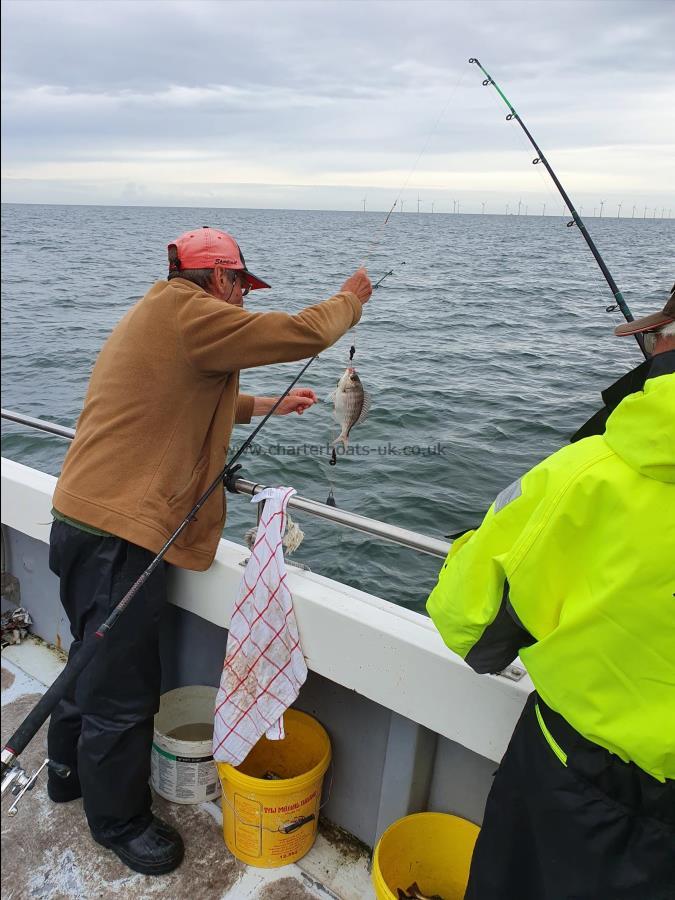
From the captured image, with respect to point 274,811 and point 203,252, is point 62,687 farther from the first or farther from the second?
point 203,252

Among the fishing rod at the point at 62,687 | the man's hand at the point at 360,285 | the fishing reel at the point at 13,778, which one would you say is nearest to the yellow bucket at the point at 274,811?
the fishing rod at the point at 62,687

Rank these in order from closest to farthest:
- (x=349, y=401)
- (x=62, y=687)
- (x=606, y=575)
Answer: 1. (x=606, y=575)
2. (x=62, y=687)
3. (x=349, y=401)

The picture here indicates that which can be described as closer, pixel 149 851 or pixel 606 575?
pixel 606 575

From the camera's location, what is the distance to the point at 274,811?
9.17ft

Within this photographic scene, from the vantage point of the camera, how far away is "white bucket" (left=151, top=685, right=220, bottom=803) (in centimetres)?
309

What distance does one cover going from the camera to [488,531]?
1705 mm

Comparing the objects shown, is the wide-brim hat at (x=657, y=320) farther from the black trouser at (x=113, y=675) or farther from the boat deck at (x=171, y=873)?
the boat deck at (x=171, y=873)

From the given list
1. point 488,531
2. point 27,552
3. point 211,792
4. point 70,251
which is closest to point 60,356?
point 27,552

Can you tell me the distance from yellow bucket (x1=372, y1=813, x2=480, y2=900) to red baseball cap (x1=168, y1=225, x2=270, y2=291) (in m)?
2.15

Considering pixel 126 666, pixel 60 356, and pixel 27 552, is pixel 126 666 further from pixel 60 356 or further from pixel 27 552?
pixel 60 356

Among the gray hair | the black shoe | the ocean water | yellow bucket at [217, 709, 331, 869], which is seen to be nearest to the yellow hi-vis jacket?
the gray hair

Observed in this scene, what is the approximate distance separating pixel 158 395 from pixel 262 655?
1054mm

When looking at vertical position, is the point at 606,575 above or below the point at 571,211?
below

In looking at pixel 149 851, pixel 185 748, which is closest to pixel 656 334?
pixel 185 748
